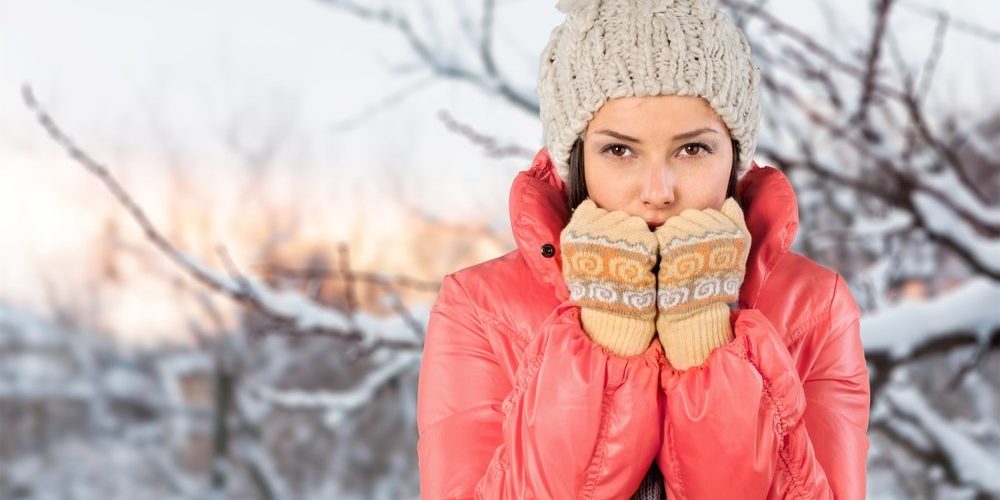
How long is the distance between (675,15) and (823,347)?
339 millimetres

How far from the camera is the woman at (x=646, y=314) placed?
771 millimetres

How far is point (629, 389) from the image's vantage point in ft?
2.52

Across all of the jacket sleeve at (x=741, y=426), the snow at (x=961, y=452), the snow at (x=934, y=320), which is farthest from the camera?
the snow at (x=961, y=452)

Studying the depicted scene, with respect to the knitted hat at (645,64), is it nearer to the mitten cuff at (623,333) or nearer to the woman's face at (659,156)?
the woman's face at (659,156)

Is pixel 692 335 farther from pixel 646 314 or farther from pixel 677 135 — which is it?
pixel 677 135

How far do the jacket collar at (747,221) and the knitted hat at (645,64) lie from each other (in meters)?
0.03

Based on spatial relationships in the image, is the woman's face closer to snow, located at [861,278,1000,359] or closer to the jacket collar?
the jacket collar

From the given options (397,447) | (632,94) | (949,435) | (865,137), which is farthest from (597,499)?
(397,447)

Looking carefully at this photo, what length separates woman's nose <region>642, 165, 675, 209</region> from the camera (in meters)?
0.84

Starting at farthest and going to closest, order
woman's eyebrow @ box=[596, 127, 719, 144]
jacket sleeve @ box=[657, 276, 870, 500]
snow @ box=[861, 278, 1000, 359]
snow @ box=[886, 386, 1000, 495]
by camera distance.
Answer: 1. snow @ box=[886, 386, 1000, 495]
2. snow @ box=[861, 278, 1000, 359]
3. woman's eyebrow @ box=[596, 127, 719, 144]
4. jacket sleeve @ box=[657, 276, 870, 500]

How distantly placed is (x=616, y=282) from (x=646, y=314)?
1.4 inches

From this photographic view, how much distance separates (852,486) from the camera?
0.88 meters

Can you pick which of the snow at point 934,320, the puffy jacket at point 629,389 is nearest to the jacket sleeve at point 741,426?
the puffy jacket at point 629,389

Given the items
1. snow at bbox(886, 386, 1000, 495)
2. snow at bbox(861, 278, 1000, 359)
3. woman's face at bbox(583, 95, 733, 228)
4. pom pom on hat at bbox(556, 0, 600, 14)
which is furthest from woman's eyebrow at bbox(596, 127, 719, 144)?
snow at bbox(886, 386, 1000, 495)
